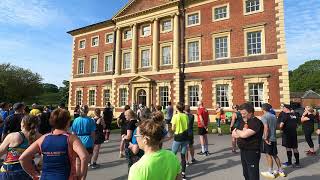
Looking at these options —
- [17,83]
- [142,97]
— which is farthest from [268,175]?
[17,83]

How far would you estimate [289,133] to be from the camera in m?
8.91

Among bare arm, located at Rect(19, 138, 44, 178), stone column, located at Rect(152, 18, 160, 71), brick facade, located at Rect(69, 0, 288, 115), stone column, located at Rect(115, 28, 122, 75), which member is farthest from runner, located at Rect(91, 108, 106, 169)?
stone column, located at Rect(115, 28, 122, 75)

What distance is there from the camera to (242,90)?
71.4 feet

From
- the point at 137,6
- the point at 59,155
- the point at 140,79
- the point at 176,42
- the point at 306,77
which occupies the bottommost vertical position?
the point at 59,155

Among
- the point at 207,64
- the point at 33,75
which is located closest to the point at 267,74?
the point at 207,64

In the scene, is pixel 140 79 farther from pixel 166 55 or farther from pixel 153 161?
pixel 153 161

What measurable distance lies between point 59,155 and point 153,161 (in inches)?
56.3

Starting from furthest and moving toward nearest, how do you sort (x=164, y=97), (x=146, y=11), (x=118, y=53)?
(x=118, y=53) → (x=146, y=11) → (x=164, y=97)

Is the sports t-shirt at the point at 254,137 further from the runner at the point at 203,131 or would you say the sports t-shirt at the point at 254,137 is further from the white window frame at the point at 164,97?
the white window frame at the point at 164,97

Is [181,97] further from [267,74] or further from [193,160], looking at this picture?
[193,160]

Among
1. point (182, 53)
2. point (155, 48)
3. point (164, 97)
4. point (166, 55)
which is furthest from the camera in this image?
point (155, 48)

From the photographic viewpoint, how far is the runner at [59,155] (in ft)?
11.2

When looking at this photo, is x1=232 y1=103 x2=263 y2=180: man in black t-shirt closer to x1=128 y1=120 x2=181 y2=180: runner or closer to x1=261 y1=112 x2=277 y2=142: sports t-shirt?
x1=261 y1=112 x2=277 y2=142: sports t-shirt

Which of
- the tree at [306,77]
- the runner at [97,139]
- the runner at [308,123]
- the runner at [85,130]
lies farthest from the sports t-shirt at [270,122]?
the tree at [306,77]
